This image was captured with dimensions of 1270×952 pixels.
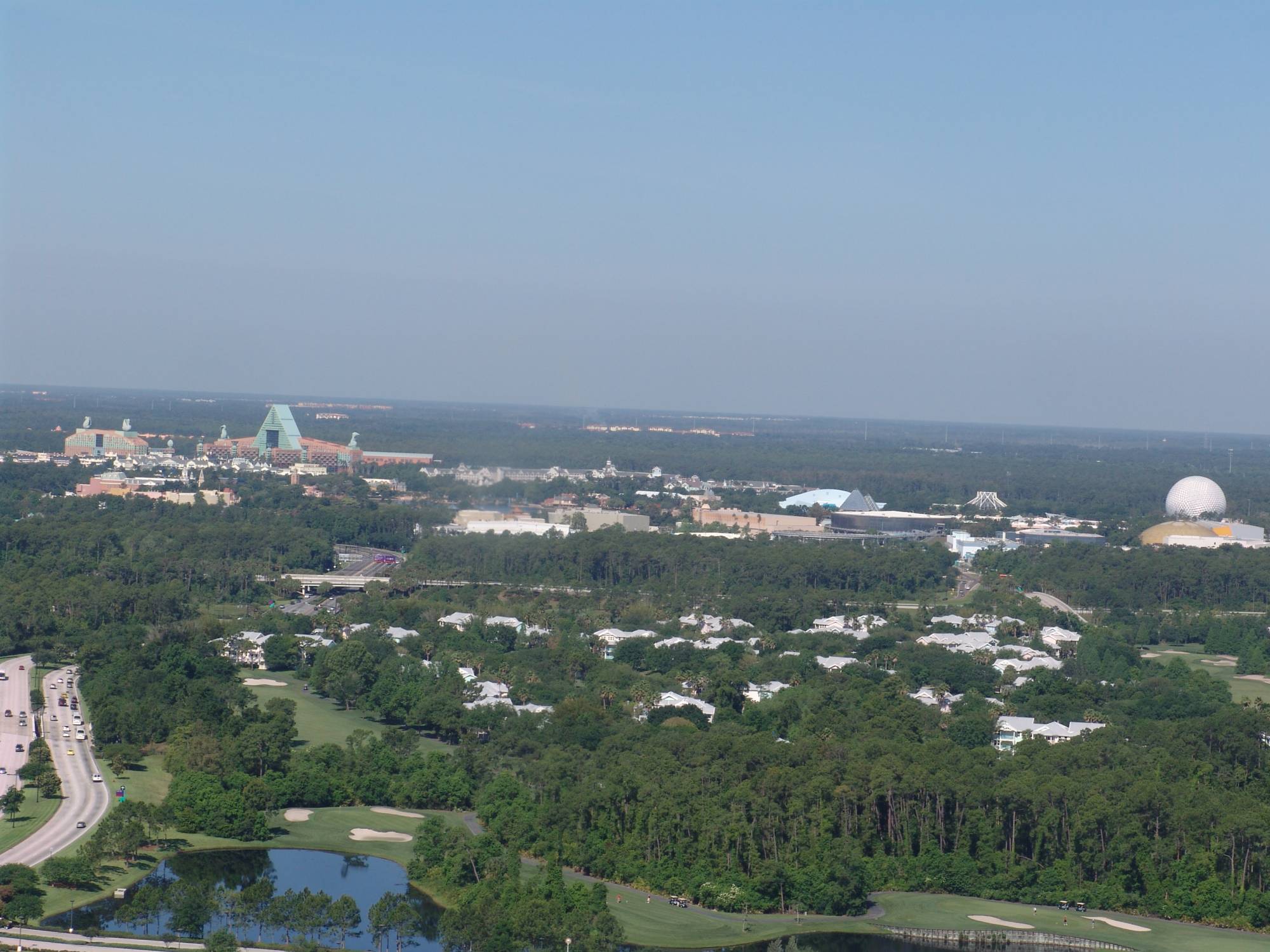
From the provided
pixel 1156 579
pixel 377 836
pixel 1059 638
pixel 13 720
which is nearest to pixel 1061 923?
pixel 377 836

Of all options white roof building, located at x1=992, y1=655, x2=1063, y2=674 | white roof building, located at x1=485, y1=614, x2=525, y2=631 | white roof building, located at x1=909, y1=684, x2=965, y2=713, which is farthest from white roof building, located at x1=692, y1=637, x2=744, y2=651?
white roof building, located at x1=992, y1=655, x2=1063, y2=674

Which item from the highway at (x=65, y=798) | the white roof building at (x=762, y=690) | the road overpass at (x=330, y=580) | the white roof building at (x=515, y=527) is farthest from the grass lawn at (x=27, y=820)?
the white roof building at (x=515, y=527)

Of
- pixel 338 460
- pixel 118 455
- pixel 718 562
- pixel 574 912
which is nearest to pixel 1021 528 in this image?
pixel 718 562

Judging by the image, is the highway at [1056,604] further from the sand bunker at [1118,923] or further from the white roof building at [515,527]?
the sand bunker at [1118,923]

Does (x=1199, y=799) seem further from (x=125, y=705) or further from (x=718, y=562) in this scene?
(x=718, y=562)

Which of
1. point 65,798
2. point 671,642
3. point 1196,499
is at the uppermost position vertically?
point 1196,499

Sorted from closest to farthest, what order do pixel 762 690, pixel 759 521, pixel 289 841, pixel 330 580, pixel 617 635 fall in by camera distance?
pixel 289 841
pixel 762 690
pixel 617 635
pixel 330 580
pixel 759 521

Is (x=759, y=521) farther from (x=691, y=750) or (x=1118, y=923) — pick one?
(x=1118, y=923)
